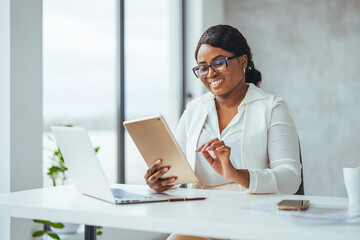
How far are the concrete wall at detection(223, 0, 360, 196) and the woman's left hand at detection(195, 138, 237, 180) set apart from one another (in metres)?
3.20

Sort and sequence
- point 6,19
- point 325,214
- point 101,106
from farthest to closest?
point 101,106 < point 6,19 < point 325,214

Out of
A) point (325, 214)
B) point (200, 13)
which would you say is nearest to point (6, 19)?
point (325, 214)

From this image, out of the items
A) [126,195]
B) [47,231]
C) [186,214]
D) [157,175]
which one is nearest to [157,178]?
[157,175]

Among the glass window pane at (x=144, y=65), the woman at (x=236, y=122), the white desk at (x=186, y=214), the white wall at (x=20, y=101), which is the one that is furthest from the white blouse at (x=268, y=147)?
the glass window pane at (x=144, y=65)

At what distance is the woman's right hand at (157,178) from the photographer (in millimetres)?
1547

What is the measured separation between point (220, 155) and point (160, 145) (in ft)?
0.68

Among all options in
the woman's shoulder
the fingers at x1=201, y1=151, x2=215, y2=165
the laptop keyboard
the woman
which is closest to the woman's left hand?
the fingers at x1=201, y1=151, x2=215, y2=165

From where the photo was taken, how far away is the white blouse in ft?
5.27

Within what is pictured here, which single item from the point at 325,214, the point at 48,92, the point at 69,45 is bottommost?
the point at 325,214

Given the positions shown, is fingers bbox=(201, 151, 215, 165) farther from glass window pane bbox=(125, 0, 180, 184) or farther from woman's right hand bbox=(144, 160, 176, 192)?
glass window pane bbox=(125, 0, 180, 184)

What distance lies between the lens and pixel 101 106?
3.42 meters

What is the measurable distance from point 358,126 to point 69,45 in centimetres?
285

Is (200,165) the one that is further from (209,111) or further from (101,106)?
(101,106)

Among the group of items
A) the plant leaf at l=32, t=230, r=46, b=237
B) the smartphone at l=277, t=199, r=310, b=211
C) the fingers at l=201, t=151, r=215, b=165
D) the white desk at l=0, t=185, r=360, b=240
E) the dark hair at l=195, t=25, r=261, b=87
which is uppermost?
the dark hair at l=195, t=25, r=261, b=87
